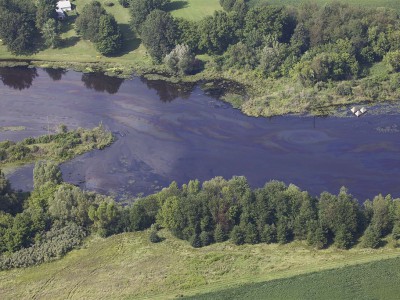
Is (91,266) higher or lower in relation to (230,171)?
lower

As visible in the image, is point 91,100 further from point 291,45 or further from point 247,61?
point 291,45

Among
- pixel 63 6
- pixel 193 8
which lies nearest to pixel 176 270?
pixel 193 8

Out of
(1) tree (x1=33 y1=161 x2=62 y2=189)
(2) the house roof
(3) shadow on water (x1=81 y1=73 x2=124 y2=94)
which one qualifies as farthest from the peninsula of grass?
(2) the house roof

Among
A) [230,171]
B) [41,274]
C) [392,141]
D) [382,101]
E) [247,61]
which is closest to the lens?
[41,274]

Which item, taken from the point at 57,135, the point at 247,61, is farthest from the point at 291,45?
the point at 57,135

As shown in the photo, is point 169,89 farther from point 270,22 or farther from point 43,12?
point 43,12

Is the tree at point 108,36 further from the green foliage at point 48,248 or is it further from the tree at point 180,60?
the green foliage at point 48,248
